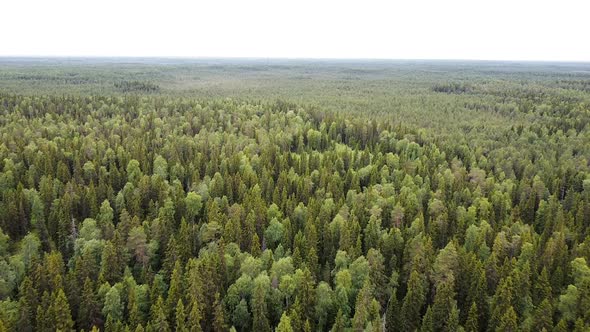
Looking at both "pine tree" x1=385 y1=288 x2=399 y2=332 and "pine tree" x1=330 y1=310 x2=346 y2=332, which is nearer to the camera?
"pine tree" x1=330 y1=310 x2=346 y2=332

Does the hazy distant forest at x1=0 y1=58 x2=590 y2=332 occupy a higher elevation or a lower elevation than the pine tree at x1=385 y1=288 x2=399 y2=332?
higher

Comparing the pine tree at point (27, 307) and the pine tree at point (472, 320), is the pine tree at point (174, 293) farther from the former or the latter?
the pine tree at point (472, 320)

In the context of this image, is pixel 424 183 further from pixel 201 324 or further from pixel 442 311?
pixel 201 324

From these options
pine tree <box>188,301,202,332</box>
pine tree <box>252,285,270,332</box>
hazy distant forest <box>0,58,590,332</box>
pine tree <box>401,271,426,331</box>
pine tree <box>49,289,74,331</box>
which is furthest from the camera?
pine tree <box>401,271,426,331</box>

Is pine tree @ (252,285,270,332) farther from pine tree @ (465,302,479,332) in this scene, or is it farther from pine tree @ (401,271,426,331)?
pine tree @ (465,302,479,332)

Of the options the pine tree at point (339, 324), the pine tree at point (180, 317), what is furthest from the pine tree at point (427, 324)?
the pine tree at point (180, 317)

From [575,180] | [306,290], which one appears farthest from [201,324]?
[575,180]

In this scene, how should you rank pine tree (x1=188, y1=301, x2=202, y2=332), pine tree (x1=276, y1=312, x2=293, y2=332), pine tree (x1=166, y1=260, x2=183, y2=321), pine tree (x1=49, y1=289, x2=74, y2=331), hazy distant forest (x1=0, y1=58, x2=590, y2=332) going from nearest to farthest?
1. pine tree (x1=276, y1=312, x2=293, y2=332)
2. pine tree (x1=49, y1=289, x2=74, y2=331)
3. pine tree (x1=188, y1=301, x2=202, y2=332)
4. pine tree (x1=166, y1=260, x2=183, y2=321)
5. hazy distant forest (x1=0, y1=58, x2=590, y2=332)

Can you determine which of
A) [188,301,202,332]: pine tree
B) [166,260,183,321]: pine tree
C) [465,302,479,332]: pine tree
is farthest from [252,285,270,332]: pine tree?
[465,302,479,332]: pine tree
